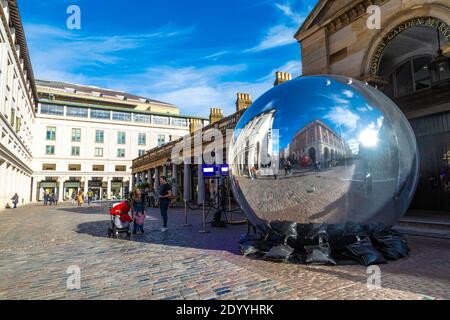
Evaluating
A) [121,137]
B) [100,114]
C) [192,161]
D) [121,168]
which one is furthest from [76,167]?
[192,161]

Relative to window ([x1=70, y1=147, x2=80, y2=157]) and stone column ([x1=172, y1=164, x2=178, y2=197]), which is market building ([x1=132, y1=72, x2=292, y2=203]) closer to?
stone column ([x1=172, y1=164, x2=178, y2=197])

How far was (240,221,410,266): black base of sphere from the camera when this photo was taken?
16.9ft

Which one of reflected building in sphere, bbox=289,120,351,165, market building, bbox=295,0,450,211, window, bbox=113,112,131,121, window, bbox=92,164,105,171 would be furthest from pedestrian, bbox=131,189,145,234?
window, bbox=113,112,131,121

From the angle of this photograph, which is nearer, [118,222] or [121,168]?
[118,222]

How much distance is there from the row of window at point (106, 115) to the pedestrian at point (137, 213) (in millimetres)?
58142

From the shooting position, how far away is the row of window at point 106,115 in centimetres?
5884

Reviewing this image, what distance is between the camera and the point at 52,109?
193ft

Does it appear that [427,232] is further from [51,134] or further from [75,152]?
[51,134]

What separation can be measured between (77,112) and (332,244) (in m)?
66.1

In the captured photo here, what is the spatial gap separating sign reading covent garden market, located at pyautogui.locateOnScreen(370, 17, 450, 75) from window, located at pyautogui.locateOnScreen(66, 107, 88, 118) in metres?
61.4

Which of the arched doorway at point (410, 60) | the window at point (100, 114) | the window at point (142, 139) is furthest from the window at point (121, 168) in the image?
the arched doorway at point (410, 60)

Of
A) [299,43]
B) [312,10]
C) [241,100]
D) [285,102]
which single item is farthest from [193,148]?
[285,102]

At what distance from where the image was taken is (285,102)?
5.24 meters
